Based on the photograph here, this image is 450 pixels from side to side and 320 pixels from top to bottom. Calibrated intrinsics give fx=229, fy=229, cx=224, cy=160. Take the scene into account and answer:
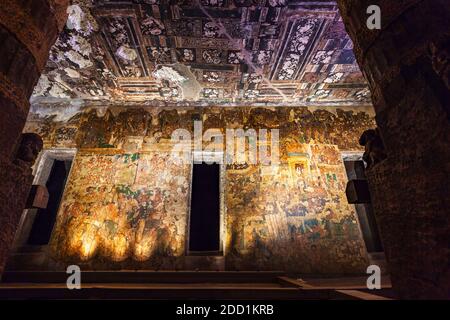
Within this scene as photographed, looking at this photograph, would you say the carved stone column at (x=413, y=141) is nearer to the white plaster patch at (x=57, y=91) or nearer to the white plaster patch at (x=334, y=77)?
the white plaster patch at (x=334, y=77)

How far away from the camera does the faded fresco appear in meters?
5.38

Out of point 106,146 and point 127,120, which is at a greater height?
point 127,120

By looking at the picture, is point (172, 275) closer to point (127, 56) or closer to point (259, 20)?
point (127, 56)

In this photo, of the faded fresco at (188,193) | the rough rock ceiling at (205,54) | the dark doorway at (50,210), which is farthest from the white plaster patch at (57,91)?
the dark doorway at (50,210)

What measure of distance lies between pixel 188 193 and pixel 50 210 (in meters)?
4.11

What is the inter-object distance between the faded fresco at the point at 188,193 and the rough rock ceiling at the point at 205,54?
66 cm

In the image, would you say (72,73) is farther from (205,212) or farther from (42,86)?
(205,212)

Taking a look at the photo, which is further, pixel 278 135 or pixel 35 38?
pixel 278 135

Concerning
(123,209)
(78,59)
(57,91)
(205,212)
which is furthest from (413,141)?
(57,91)

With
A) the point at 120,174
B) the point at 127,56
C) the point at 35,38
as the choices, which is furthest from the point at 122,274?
the point at 127,56

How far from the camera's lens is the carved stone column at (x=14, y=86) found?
1.48 meters

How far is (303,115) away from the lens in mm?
7090

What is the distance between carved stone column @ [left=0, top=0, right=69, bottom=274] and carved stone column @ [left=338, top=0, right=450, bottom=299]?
2.46 metres

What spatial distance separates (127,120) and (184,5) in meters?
3.86
